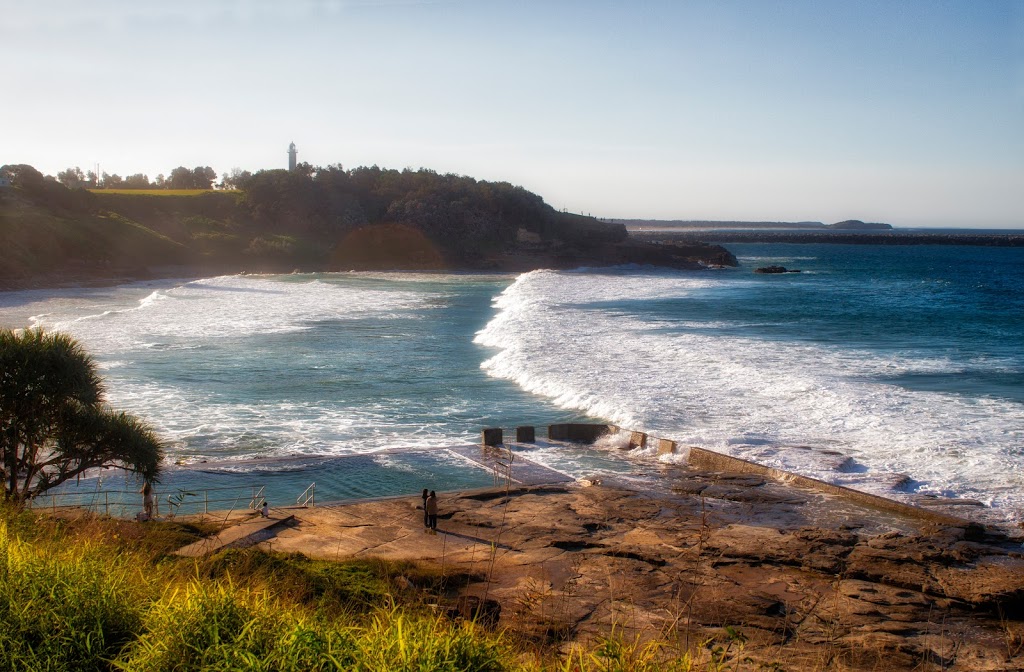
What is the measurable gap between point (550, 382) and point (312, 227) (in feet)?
274

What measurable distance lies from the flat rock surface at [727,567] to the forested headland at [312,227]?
5951 centimetres

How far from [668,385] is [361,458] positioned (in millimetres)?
11050

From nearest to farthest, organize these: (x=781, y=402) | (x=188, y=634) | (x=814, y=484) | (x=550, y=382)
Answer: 1. (x=188, y=634)
2. (x=814, y=484)
3. (x=781, y=402)
4. (x=550, y=382)

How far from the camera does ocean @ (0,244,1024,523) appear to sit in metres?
17.9

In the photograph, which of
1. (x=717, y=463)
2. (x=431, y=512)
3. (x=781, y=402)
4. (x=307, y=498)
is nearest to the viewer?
(x=431, y=512)

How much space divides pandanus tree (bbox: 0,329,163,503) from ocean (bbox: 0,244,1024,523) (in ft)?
14.8

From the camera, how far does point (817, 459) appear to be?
18078mm

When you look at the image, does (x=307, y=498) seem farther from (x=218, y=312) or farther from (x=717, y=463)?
(x=218, y=312)

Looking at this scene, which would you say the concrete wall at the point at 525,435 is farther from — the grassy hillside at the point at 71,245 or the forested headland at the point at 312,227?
the forested headland at the point at 312,227

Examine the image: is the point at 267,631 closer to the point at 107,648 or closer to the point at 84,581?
the point at 107,648

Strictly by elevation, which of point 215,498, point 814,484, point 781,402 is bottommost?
point 215,498

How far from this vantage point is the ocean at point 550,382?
17.9 meters

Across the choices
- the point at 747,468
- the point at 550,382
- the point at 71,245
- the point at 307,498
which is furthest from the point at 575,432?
the point at 71,245

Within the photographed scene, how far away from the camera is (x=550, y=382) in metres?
26.5
